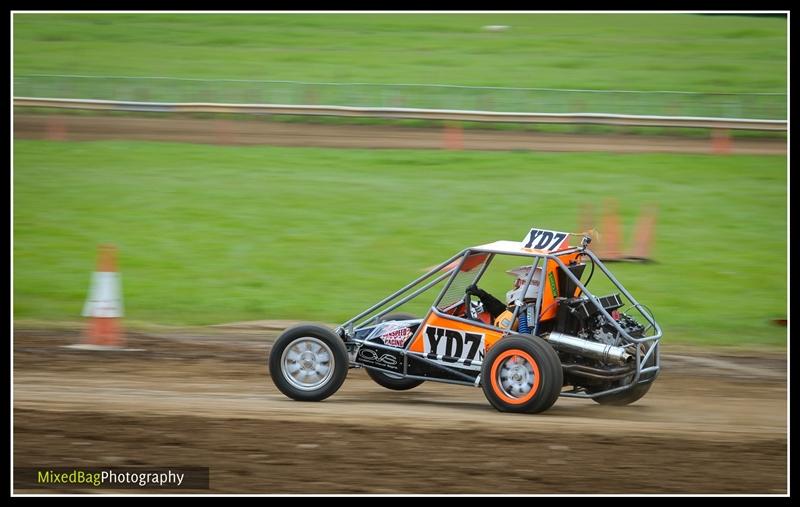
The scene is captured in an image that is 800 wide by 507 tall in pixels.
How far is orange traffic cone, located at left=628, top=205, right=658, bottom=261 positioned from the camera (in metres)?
17.1

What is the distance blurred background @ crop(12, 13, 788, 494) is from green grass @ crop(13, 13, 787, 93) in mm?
123

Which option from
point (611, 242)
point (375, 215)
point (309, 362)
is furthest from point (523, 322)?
point (375, 215)

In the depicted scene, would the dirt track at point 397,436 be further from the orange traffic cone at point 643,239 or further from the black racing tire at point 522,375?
the orange traffic cone at point 643,239

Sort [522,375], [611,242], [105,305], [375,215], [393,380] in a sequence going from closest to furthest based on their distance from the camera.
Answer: [522,375], [393,380], [105,305], [611,242], [375,215]

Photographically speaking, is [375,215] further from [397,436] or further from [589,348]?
[397,436]

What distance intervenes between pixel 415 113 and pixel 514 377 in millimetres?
17902

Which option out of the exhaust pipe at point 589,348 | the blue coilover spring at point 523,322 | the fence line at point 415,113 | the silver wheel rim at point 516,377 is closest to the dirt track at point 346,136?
the fence line at point 415,113

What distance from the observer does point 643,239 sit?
695 inches

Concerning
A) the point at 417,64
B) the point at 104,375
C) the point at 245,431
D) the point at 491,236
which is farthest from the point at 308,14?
the point at 245,431

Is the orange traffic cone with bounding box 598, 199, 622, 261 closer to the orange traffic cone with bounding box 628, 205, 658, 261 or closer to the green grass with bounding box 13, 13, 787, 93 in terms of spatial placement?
the orange traffic cone with bounding box 628, 205, 658, 261

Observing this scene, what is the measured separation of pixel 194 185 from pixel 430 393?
11503 millimetres

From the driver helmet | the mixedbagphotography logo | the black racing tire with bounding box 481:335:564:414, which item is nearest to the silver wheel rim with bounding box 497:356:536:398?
the black racing tire with bounding box 481:335:564:414

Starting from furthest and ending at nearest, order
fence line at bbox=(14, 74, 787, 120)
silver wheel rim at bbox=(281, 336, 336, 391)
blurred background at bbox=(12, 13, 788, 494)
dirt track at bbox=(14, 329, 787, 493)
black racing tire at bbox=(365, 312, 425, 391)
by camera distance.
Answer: fence line at bbox=(14, 74, 787, 120), black racing tire at bbox=(365, 312, 425, 391), silver wheel rim at bbox=(281, 336, 336, 391), blurred background at bbox=(12, 13, 788, 494), dirt track at bbox=(14, 329, 787, 493)

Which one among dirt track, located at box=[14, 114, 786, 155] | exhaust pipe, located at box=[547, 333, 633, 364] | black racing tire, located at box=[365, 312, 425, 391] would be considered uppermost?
dirt track, located at box=[14, 114, 786, 155]
